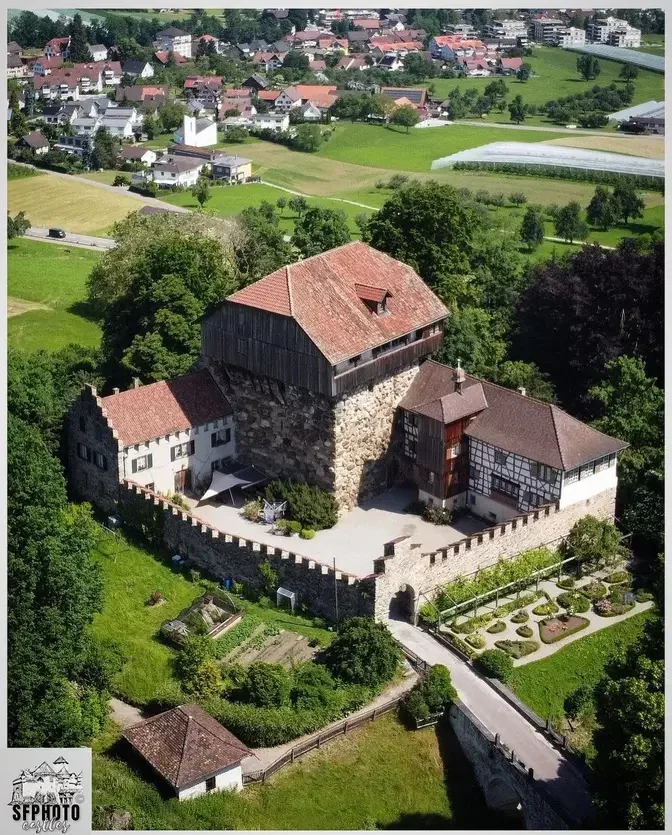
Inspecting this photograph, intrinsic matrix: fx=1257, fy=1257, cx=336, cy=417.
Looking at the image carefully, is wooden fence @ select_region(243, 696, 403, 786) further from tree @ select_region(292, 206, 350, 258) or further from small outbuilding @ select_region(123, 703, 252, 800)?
tree @ select_region(292, 206, 350, 258)

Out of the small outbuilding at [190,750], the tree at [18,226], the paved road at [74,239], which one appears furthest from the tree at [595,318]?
the tree at [18,226]

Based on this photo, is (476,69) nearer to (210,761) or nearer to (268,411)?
(268,411)

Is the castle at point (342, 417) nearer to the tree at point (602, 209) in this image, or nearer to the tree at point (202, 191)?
the tree at point (602, 209)

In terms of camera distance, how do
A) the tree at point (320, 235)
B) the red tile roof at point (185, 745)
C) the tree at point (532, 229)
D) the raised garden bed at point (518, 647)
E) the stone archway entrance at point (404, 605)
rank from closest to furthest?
the red tile roof at point (185, 745), the raised garden bed at point (518, 647), the stone archway entrance at point (404, 605), the tree at point (320, 235), the tree at point (532, 229)

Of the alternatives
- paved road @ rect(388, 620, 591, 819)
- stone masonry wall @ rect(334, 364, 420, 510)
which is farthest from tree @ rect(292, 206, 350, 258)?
paved road @ rect(388, 620, 591, 819)

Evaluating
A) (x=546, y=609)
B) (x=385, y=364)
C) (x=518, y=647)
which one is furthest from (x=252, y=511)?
(x=518, y=647)

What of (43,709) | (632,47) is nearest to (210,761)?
(43,709)
